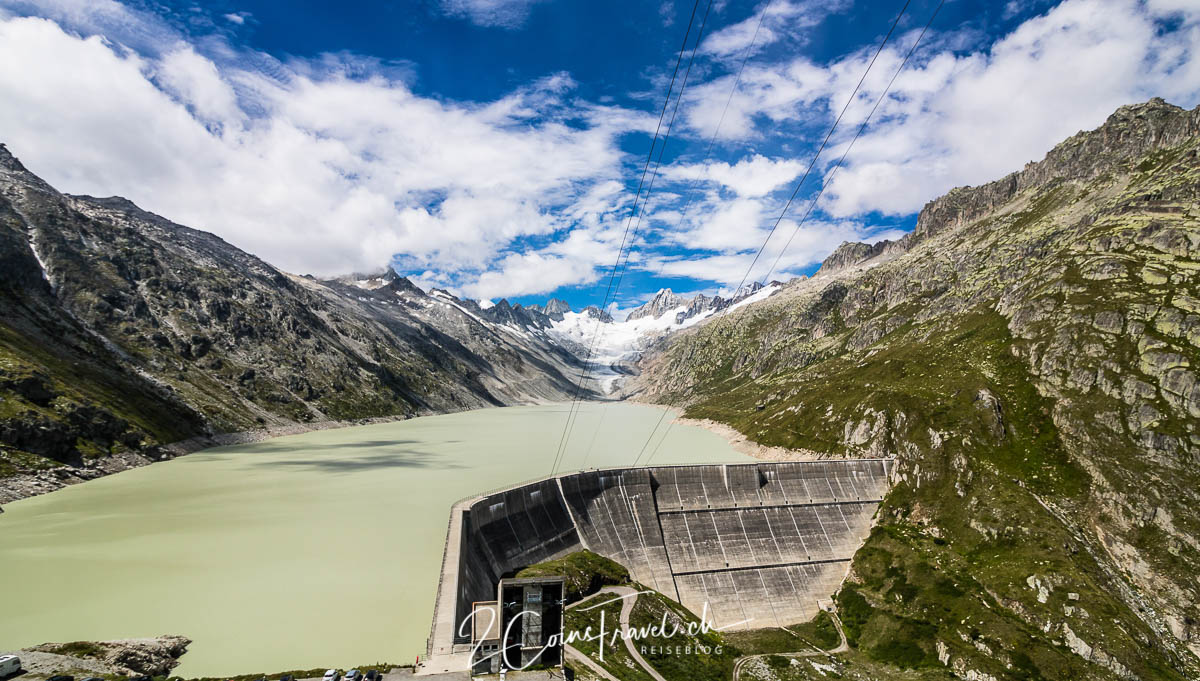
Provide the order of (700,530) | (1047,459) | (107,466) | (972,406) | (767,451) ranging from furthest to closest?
1. (767,451)
2. (972,406)
3. (107,466)
4. (1047,459)
5. (700,530)

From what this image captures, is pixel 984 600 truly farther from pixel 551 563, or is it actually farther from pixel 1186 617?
pixel 551 563

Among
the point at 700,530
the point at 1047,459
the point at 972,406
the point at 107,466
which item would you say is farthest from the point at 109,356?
the point at 1047,459

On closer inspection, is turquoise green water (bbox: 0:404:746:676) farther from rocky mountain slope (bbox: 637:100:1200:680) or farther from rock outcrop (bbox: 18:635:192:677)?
rocky mountain slope (bbox: 637:100:1200:680)

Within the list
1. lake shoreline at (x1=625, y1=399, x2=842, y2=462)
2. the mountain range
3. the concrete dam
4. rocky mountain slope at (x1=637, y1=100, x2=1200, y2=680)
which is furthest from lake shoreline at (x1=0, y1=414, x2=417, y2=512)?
lake shoreline at (x1=625, y1=399, x2=842, y2=462)

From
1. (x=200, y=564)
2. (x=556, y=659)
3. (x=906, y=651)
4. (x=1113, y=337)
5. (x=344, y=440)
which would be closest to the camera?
(x=556, y=659)

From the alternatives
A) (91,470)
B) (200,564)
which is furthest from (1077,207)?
(91,470)

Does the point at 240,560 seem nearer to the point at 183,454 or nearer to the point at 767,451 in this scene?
the point at 183,454

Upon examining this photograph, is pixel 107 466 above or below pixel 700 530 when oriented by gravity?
above
